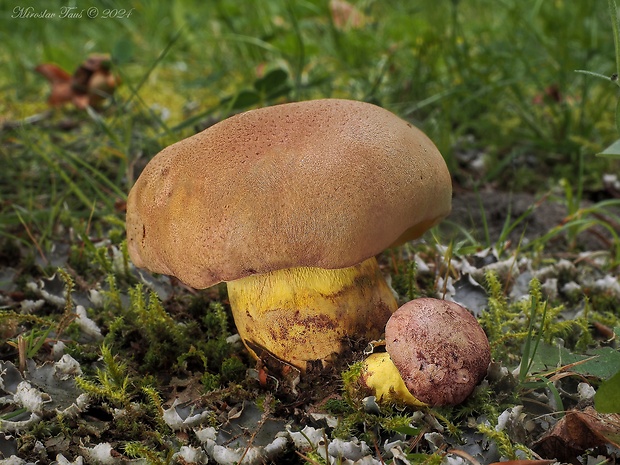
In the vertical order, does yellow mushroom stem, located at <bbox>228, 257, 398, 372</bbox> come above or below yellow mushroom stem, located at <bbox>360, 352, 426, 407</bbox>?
above

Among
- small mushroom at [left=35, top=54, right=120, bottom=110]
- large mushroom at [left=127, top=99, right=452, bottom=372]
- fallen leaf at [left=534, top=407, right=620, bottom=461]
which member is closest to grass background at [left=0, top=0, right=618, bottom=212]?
small mushroom at [left=35, top=54, right=120, bottom=110]

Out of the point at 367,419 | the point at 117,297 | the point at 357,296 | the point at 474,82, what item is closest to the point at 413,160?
the point at 357,296

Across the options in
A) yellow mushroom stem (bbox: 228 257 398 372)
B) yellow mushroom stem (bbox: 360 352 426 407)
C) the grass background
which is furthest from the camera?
the grass background

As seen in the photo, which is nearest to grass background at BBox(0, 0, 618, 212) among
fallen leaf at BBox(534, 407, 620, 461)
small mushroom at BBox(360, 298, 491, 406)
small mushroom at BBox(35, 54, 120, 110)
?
small mushroom at BBox(35, 54, 120, 110)

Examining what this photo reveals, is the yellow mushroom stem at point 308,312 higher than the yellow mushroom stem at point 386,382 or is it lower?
higher

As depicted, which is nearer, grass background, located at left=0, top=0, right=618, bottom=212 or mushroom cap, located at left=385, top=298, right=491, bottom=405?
mushroom cap, located at left=385, top=298, right=491, bottom=405

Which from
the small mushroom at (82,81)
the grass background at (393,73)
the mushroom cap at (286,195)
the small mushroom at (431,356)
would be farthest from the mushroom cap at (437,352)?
the small mushroom at (82,81)

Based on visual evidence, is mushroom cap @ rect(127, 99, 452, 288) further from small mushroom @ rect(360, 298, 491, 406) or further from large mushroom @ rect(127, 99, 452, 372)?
small mushroom @ rect(360, 298, 491, 406)

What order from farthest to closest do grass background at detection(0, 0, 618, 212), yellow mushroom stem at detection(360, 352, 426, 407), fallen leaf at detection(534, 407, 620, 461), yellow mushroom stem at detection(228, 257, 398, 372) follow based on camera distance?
grass background at detection(0, 0, 618, 212)
yellow mushroom stem at detection(228, 257, 398, 372)
yellow mushroom stem at detection(360, 352, 426, 407)
fallen leaf at detection(534, 407, 620, 461)

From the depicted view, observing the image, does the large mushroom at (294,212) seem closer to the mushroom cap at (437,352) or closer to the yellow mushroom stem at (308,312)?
the yellow mushroom stem at (308,312)

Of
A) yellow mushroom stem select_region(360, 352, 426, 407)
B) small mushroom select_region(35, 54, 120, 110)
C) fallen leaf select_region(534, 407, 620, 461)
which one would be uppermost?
small mushroom select_region(35, 54, 120, 110)
